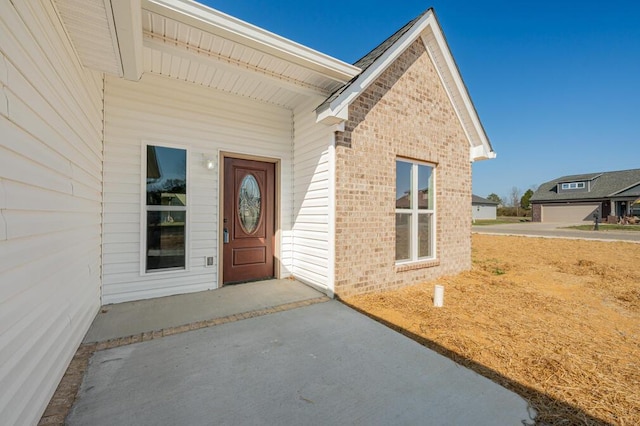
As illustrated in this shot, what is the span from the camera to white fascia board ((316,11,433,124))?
160 inches

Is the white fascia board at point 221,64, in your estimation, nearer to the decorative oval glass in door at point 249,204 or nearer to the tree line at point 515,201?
the decorative oval glass in door at point 249,204

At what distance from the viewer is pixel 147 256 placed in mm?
4102

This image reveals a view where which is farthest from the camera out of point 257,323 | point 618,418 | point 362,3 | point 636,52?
point 636,52

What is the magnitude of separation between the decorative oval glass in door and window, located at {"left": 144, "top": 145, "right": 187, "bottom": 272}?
3.25ft

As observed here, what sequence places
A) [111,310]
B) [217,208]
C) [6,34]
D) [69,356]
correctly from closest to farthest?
1. [6,34]
2. [69,356]
3. [111,310]
4. [217,208]

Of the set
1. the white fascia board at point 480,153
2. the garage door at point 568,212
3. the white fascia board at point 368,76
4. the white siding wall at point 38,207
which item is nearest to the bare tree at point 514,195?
the garage door at point 568,212

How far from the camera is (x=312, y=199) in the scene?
477cm

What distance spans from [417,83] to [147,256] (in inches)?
231

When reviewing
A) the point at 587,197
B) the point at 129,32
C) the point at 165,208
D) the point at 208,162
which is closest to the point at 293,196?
the point at 208,162

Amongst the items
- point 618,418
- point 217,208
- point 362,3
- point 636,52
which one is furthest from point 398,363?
point 636,52

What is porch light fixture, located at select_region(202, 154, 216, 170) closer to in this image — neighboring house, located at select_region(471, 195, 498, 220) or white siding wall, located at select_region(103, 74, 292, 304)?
white siding wall, located at select_region(103, 74, 292, 304)

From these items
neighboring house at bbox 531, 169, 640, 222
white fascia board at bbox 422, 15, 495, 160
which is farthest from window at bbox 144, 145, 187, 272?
neighboring house at bbox 531, 169, 640, 222

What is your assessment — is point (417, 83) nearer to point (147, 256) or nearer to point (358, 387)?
point (358, 387)

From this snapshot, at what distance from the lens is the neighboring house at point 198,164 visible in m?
1.77
